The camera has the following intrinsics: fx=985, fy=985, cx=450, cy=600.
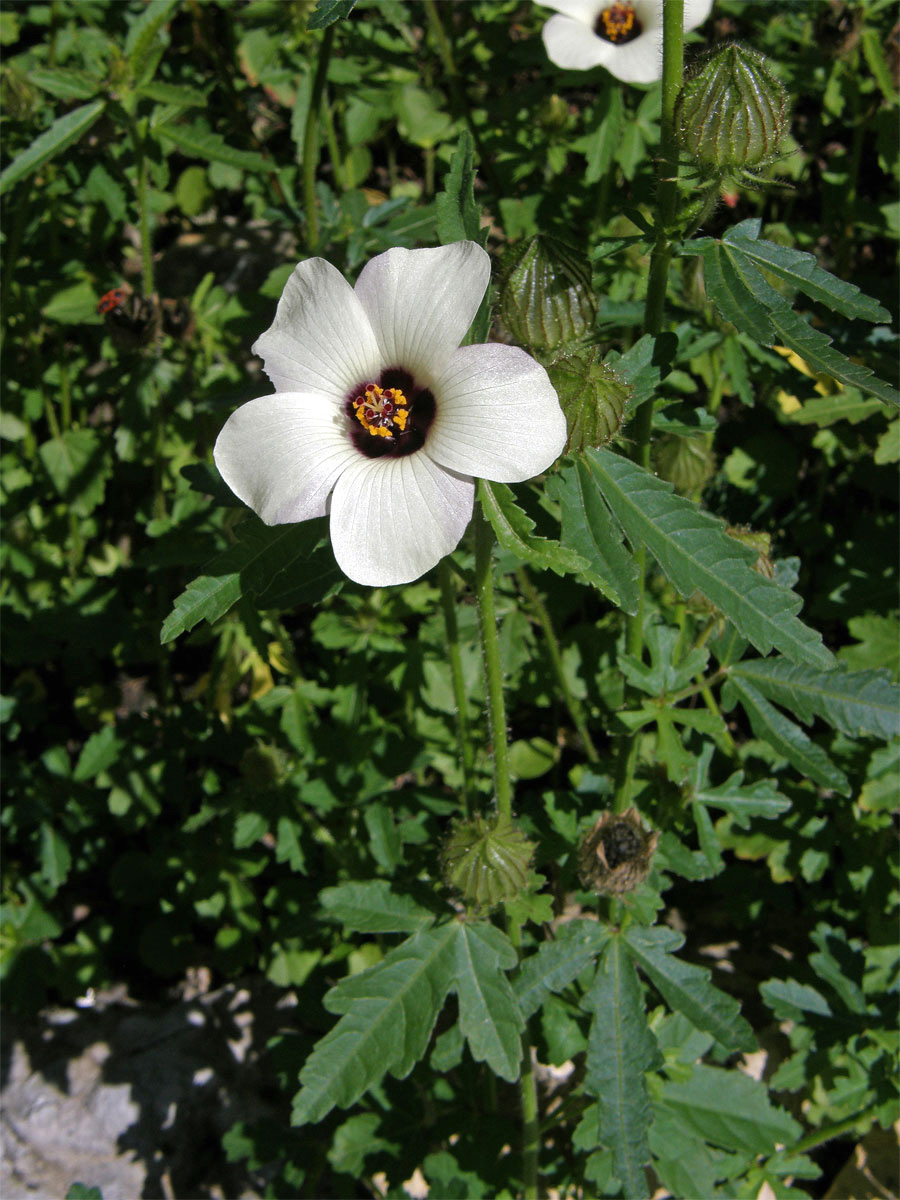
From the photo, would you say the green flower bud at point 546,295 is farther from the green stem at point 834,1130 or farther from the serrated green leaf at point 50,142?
the green stem at point 834,1130

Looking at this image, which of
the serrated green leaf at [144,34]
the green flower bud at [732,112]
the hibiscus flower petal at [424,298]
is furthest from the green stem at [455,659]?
the serrated green leaf at [144,34]

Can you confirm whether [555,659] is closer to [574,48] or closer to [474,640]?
[474,640]

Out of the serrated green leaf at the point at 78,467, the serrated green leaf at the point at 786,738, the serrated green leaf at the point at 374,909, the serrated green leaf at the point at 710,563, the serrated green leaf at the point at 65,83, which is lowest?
the serrated green leaf at the point at 374,909

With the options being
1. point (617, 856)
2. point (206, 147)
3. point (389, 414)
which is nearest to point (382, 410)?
point (389, 414)

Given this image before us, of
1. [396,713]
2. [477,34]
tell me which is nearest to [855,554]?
[396,713]

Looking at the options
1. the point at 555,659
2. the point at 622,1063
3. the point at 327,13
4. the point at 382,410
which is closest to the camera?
the point at 327,13
